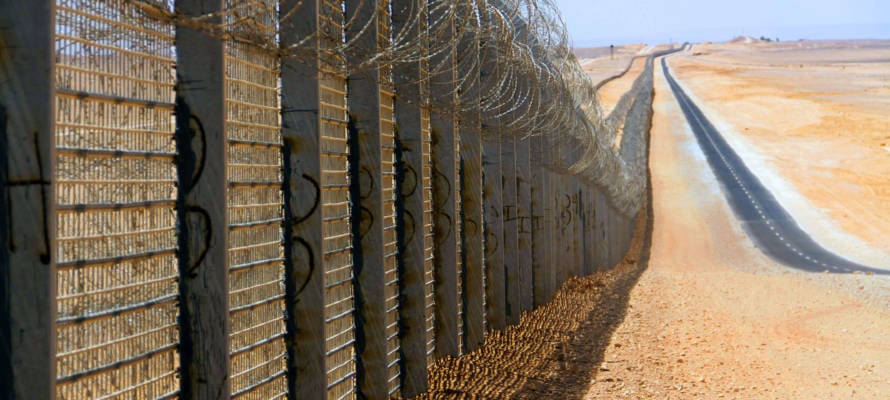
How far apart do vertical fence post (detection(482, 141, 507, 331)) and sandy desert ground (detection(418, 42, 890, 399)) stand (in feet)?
0.74

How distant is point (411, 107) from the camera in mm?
7004

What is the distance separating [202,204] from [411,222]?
3232 millimetres

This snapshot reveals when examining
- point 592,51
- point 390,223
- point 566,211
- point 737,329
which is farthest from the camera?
point 592,51

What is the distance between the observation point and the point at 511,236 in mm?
10602

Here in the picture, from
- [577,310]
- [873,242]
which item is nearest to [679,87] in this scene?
[873,242]

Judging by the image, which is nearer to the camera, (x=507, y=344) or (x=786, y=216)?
(x=507, y=344)

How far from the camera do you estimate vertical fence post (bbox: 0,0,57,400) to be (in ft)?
8.91

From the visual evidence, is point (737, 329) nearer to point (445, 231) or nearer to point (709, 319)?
point (709, 319)

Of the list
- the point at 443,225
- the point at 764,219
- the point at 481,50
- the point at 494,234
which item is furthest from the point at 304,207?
the point at 764,219

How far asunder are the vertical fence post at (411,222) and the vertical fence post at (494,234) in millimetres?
2727

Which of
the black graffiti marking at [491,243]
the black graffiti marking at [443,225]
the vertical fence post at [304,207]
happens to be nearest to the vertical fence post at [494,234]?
the black graffiti marking at [491,243]

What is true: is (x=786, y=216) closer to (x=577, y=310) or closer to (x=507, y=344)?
(x=577, y=310)

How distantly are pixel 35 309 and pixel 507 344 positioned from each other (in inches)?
272

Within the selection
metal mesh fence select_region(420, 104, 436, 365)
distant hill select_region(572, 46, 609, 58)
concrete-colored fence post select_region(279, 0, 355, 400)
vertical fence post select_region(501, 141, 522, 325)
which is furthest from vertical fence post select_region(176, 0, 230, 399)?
distant hill select_region(572, 46, 609, 58)
